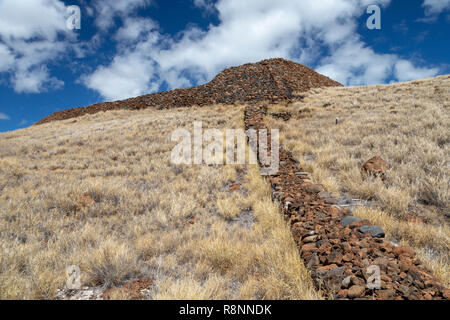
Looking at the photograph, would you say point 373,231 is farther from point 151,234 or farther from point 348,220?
point 151,234

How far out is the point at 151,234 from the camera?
357 cm

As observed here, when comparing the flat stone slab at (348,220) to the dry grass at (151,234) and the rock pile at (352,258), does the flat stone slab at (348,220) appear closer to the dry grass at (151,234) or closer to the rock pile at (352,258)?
the rock pile at (352,258)

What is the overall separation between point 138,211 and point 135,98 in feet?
87.2

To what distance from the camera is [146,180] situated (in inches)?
254

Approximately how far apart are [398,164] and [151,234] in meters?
6.16

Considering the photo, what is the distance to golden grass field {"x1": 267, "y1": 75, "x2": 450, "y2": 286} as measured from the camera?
310cm

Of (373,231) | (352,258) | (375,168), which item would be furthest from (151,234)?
(375,168)

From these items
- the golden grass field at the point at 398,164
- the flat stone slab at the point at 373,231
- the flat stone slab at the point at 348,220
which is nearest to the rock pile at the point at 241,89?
the golden grass field at the point at 398,164

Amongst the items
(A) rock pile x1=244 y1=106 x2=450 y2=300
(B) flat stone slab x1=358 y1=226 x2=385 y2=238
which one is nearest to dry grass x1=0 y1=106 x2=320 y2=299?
(A) rock pile x1=244 y1=106 x2=450 y2=300

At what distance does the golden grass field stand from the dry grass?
1733mm

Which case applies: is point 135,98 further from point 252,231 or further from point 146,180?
point 252,231

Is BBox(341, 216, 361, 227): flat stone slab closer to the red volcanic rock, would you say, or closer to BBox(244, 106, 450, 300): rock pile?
BBox(244, 106, 450, 300): rock pile

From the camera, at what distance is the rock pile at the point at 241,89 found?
21672 millimetres
